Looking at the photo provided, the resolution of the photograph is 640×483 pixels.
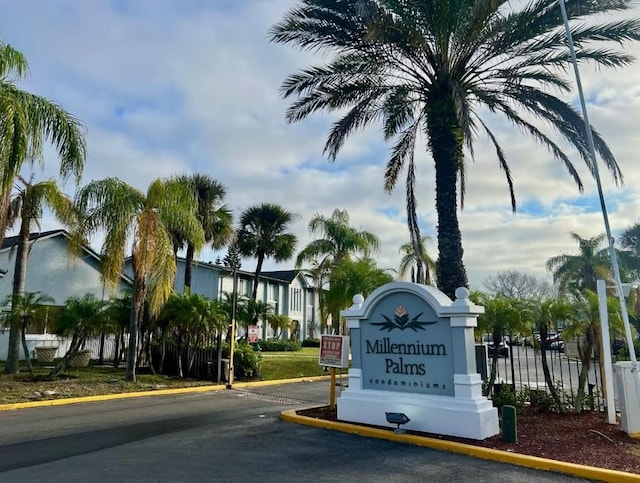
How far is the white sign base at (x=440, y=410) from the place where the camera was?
27.9 feet

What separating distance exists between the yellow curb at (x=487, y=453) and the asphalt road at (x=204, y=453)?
19 centimetres

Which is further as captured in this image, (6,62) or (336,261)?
(336,261)

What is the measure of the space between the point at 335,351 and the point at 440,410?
329 cm

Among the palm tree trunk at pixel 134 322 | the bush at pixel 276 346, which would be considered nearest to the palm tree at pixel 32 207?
the palm tree trunk at pixel 134 322

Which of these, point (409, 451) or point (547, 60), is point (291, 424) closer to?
point (409, 451)

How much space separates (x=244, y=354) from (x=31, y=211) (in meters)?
9.09

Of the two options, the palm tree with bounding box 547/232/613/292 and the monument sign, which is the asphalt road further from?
the palm tree with bounding box 547/232/613/292

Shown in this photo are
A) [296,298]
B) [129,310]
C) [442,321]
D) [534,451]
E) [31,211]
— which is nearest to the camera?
[534,451]

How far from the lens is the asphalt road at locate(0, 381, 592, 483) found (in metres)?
6.60

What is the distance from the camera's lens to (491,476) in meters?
6.73

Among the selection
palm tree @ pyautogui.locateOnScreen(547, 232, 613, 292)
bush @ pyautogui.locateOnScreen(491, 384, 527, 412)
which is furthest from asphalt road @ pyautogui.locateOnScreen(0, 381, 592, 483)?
palm tree @ pyautogui.locateOnScreen(547, 232, 613, 292)

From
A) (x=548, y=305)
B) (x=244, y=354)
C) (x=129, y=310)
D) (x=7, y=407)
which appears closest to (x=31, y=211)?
(x=129, y=310)

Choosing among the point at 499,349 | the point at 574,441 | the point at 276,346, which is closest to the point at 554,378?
the point at 499,349

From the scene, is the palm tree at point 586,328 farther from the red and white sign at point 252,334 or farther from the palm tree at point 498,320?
the red and white sign at point 252,334
